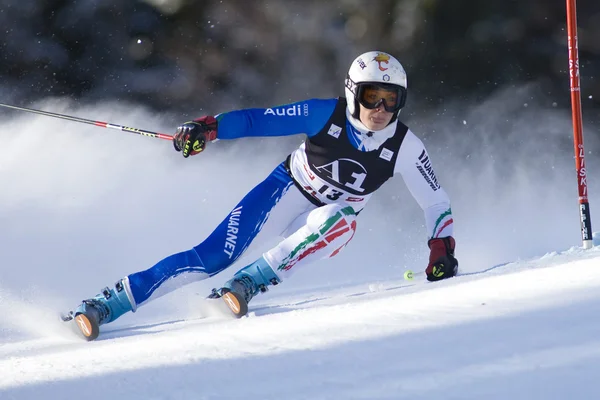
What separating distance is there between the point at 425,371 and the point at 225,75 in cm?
876

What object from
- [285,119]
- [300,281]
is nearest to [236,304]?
[285,119]

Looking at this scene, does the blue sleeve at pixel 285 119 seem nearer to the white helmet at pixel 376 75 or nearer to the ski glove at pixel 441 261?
the white helmet at pixel 376 75

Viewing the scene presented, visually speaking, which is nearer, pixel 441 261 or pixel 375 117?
pixel 375 117

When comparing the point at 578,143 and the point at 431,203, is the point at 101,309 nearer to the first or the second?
the point at 431,203

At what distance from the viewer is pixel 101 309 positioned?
3.50 meters

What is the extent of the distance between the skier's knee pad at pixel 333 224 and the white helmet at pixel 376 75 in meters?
0.54

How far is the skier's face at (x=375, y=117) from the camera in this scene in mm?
3799

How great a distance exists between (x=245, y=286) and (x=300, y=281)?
214 cm

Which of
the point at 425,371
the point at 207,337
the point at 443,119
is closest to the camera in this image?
the point at 425,371

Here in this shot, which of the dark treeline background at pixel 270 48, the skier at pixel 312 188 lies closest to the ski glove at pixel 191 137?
the skier at pixel 312 188

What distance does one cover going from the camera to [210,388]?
6.18 ft

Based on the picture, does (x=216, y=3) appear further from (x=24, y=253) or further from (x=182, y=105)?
(x=24, y=253)

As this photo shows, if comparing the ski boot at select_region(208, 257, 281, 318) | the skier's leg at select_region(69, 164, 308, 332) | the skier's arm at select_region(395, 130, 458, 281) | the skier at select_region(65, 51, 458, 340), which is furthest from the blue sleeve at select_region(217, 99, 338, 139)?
the ski boot at select_region(208, 257, 281, 318)

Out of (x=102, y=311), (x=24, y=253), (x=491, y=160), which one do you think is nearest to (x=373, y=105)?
(x=102, y=311)
